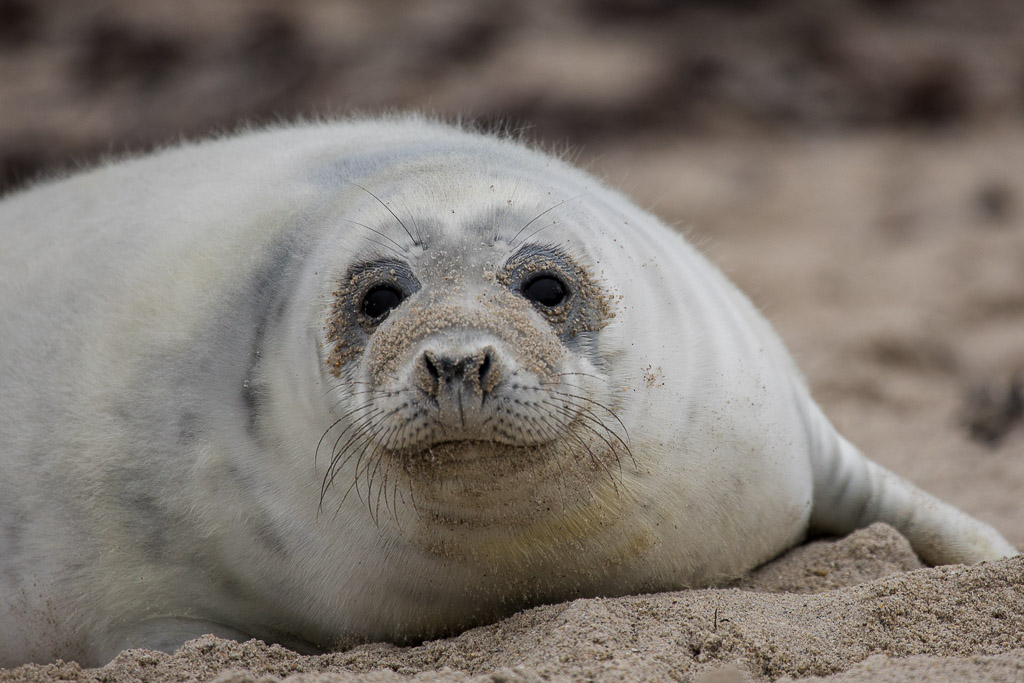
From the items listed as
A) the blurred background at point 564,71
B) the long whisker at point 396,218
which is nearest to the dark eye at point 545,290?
the long whisker at point 396,218

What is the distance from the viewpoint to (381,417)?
2.41 meters

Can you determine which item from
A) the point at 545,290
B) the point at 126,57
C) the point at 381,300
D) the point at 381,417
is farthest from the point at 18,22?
the point at 381,417

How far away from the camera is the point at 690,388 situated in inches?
114

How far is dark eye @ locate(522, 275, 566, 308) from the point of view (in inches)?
103

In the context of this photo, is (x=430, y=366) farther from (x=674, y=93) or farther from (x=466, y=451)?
(x=674, y=93)

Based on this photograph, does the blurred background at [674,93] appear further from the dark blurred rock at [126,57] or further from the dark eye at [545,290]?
the dark eye at [545,290]

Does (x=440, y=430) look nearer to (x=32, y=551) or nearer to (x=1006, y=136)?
(x=32, y=551)

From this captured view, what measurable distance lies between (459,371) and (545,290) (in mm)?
Result: 417

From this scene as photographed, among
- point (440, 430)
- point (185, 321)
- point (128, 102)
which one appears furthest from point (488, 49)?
point (440, 430)

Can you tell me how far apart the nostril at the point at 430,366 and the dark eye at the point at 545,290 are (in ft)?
1.21

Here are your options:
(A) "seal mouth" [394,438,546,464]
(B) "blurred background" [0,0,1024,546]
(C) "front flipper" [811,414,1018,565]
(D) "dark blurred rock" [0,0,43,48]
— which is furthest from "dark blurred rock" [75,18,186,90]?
(A) "seal mouth" [394,438,546,464]

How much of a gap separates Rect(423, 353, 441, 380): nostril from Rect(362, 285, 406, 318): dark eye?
1.03 ft

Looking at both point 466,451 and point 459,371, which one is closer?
point 459,371

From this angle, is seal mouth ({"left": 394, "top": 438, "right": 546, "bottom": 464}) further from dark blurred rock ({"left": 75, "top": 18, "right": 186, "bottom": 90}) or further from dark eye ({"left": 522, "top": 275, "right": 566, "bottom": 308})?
dark blurred rock ({"left": 75, "top": 18, "right": 186, "bottom": 90})
